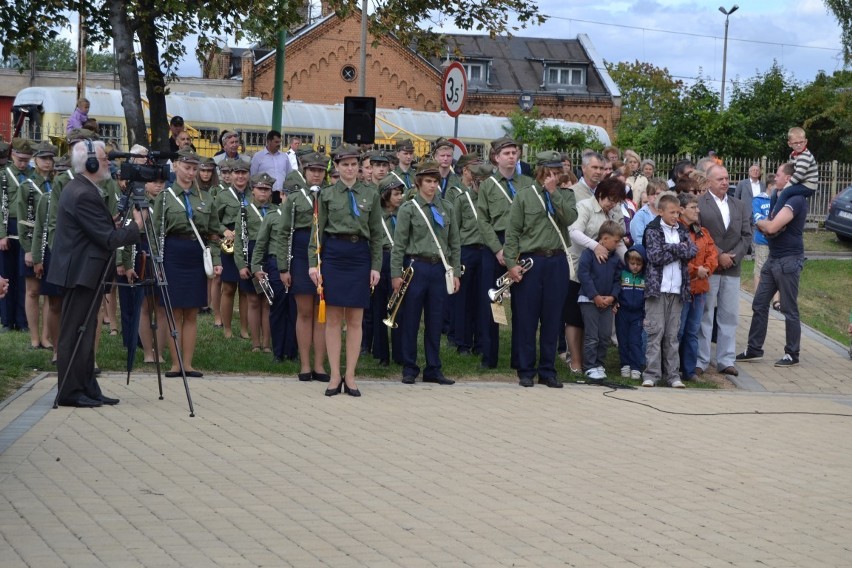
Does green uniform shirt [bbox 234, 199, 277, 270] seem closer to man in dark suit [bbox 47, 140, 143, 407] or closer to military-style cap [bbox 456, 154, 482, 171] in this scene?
military-style cap [bbox 456, 154, 482, 171]

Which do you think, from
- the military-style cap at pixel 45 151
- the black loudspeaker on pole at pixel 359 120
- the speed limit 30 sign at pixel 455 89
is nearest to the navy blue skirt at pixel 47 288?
the military-style cap at pixel 45 151

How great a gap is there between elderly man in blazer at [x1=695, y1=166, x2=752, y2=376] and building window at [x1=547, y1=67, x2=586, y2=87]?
181ft

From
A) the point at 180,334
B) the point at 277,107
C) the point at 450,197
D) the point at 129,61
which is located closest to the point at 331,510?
the point at 180,334

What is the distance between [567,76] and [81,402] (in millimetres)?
60178

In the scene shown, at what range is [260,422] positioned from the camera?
1068cm

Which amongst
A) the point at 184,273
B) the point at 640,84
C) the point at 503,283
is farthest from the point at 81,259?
the point at 640,84

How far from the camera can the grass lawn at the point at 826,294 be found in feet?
62.7

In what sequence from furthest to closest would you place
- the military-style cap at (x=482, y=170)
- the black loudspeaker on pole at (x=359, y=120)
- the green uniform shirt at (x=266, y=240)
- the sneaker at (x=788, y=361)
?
the black loudspeaker on pole at (x=359, y=120), the military-style cap at (x=482, y=170), the sneaker at (x=788, y=361), the green uniform shirt at (x=266, y=240)

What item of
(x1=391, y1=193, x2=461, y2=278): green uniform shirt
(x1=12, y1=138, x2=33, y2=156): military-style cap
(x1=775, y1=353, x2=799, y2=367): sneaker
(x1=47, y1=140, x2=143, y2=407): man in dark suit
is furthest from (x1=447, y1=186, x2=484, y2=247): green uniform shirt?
(x1=47, y1=140, x2=143, y2=407): man in dark suit

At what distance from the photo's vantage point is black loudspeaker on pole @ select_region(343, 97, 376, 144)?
2000 centimetres

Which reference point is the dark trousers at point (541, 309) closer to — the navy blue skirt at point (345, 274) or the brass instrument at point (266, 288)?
the navy blue skirt at point (345, 274)

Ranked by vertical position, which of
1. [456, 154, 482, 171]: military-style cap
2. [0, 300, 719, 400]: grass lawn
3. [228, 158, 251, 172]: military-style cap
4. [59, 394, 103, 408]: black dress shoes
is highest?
[456, 154, 482, 171]: military-style cap

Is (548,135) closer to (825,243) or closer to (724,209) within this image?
(825,243)

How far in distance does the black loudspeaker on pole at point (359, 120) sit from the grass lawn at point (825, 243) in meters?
12.7
